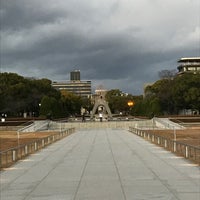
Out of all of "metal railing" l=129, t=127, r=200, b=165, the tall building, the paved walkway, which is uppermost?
the tall building

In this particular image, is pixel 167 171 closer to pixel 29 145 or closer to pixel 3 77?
pixel 29 145

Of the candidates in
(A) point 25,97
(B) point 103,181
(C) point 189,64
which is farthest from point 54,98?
(B) point 103,181

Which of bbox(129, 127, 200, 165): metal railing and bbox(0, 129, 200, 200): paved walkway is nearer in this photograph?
bbox(0, 129, 200, 200): paved walkway

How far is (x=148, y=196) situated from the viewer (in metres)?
11.9

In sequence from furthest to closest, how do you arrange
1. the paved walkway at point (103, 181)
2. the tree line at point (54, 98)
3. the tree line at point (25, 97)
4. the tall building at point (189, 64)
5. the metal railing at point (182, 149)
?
the tall building at point (189, 64)
the tree line at point (25, 97)
the tree line at point (54, 98)
the metal railing at point (182, 149)
the paved walkway at point (103, 181)

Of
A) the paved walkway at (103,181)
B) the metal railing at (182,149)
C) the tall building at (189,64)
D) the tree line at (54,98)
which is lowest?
the paved walkway at (103,181)

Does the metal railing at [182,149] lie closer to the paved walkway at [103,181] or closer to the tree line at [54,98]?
the paved walkway at [103,181]

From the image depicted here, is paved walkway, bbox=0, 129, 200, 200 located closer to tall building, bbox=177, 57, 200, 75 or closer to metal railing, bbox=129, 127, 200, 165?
metal railing, bbox=129, 127, 200, 165

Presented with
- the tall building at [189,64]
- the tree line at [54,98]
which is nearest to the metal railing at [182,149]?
the tree line at [54,98]

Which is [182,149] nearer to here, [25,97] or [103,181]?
[103,181]

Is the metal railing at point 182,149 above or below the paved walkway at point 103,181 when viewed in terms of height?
above

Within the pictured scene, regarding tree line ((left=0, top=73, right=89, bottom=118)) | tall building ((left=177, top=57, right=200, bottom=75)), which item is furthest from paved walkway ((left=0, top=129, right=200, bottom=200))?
tall building ((left=177, top=57, right=200, bottom=75))

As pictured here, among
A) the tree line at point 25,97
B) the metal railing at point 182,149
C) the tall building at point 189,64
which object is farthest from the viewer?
the tall building at point 189,64

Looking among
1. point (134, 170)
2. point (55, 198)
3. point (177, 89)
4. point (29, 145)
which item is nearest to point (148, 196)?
point (55, 198)
